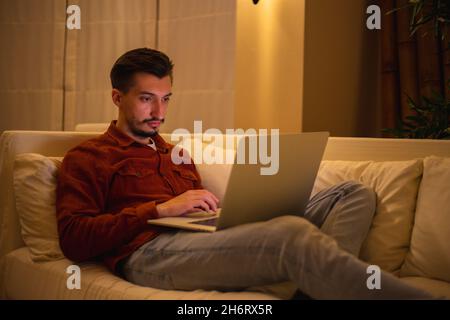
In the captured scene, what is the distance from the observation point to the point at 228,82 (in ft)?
11.0

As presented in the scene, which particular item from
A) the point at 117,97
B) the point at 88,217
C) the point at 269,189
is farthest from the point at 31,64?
the point at 269,189

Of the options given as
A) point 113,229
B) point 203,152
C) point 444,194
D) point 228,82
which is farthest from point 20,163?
point 228,82

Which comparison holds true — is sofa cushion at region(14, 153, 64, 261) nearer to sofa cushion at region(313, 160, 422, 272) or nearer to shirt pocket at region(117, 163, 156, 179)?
shirt pocket at region(117, 163, 156, 179)

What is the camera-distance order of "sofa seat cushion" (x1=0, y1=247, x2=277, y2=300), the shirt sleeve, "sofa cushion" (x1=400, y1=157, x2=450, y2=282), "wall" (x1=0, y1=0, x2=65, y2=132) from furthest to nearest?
"wall" (x1=0, y1=0, x2=65, y2=132)
"sofa cushion" (x1=400, y1=157, x2=450, y2=282)
the shirt sleeve
"sofa seat cushion" (x1=0, y1=247, x2=277, y2=300)

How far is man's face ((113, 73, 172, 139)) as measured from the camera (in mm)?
1771

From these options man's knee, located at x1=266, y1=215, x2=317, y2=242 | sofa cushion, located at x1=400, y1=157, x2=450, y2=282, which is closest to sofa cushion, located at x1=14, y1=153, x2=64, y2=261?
man's knee, located at x1=266, y1=215, x2=317, y2=242

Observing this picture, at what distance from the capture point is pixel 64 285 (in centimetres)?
148

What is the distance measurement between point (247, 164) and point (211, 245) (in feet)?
0.68

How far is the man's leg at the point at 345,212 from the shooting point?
1.50 m

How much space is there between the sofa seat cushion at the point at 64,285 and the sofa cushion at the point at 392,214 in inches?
20.0

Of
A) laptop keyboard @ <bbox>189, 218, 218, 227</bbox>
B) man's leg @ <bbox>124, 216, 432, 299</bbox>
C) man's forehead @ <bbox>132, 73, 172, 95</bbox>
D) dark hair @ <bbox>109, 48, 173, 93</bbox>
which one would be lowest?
man's leg @ <bbox>124, 216, 432, 299</bbox>

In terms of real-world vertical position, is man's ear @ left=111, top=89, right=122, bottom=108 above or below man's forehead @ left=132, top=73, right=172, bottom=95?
below

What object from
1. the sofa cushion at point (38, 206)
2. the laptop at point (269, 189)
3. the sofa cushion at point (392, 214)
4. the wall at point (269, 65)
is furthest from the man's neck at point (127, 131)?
the wall at point (269, 65)
